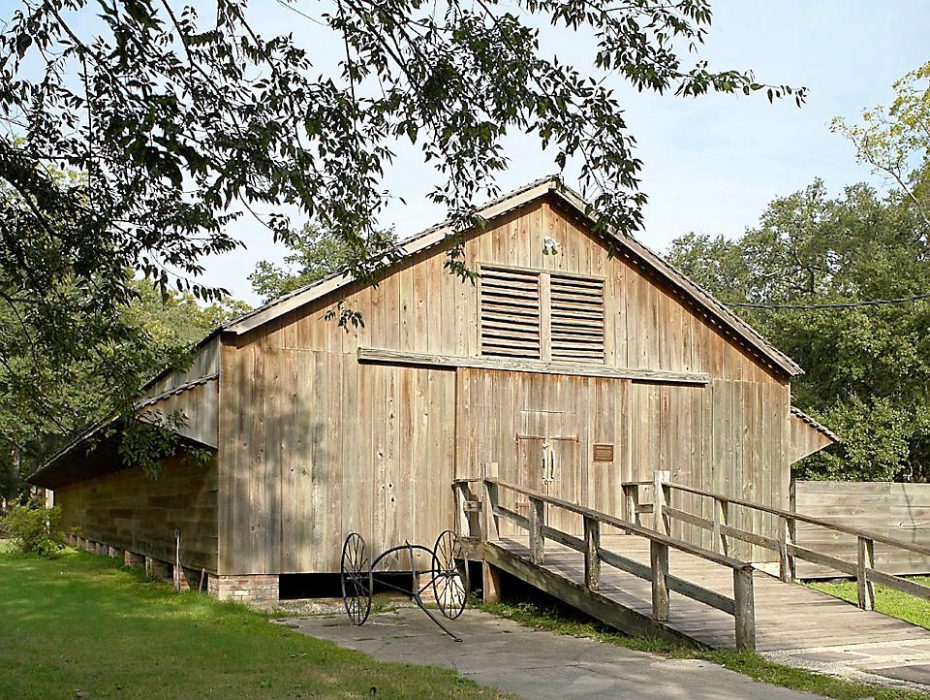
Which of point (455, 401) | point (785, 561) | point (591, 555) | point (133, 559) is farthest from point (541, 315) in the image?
point (133, 559)

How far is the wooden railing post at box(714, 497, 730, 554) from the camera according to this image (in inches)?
616

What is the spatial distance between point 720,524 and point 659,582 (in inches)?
180

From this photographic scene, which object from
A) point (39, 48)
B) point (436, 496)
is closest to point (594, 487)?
point (436, 496)

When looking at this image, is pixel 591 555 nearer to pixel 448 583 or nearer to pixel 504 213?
pixel 448 583

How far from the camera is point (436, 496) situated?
16.1 metres

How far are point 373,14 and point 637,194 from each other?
8.14ft

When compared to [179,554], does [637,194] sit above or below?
above

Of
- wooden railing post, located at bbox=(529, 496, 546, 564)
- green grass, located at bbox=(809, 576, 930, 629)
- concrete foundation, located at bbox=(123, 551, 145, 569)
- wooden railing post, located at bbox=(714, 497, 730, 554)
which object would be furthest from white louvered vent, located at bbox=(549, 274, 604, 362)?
concrete foundation, located at bbox=(123, 551, 145, 569)

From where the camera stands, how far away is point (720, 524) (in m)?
15.9

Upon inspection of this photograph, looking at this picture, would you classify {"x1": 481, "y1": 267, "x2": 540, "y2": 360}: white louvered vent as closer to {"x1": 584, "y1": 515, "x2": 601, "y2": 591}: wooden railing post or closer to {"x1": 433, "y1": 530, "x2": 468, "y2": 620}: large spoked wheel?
{"x1": 433, "y1": 530, "x2": 468, "y2": 620}: large spoked wheel

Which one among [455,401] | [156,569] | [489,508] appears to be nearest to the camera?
[489,508]

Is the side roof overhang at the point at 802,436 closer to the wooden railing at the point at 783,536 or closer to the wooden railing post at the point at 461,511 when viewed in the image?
the wooden railing at the point at 783,536

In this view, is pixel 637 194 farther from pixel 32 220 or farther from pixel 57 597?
pixel 57 597

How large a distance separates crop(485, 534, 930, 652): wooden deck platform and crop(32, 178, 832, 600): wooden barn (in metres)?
1.83
